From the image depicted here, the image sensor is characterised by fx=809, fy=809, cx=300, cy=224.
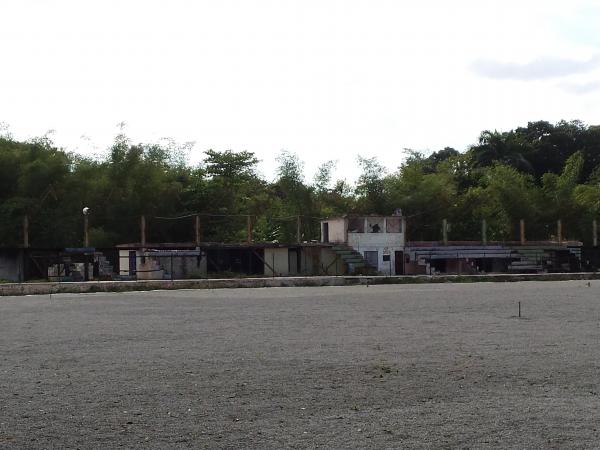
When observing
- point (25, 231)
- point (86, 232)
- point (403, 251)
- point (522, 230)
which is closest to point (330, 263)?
point (403, 251)

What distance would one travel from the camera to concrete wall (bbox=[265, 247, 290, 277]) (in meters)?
46.3

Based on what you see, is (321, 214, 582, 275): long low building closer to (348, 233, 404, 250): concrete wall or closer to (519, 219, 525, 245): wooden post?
(348, 233, 404, 250): concrete wall

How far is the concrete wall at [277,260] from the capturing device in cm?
4634

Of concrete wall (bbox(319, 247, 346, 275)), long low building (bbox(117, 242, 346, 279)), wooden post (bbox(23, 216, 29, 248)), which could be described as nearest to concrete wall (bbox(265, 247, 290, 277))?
long low building (bbox(117, 242, 346, 279))

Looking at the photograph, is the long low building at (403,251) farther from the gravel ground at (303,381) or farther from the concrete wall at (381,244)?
the gravel ground at (303,381)

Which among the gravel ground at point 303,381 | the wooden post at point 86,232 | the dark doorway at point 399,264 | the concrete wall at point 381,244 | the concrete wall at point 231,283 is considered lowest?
the gravel ground at point 303,381

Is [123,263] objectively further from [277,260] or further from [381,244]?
[381,244]

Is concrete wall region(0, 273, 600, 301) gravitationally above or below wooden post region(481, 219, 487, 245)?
below

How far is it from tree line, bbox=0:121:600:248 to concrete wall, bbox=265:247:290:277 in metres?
2.73

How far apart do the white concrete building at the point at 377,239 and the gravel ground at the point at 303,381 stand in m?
29.0

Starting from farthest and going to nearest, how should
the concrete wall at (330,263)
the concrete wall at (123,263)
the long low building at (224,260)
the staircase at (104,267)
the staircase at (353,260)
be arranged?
the concrete wall at (330,263)
the staircase at (353,260)
the concrete wall at (123,263)
the long low building at (224,260)
the staircase at (104,267)

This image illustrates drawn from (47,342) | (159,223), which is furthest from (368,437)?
(159,223)

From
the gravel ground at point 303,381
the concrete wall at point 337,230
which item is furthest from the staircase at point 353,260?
the gravel ground at point 303,381

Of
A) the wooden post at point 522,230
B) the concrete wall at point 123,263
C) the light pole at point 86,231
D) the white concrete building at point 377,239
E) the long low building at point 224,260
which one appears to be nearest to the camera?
the light pole at point 86,231
